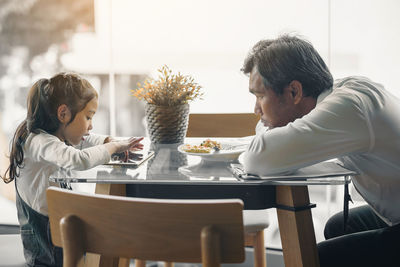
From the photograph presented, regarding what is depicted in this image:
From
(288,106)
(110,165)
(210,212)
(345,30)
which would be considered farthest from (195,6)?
(210,212)

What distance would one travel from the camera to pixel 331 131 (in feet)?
4.01

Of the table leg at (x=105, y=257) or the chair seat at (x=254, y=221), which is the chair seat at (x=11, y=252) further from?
the chair seat at (x=254, y=221)

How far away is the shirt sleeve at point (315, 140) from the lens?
1.21 metres

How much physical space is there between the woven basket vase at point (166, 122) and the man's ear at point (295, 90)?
0.45 m

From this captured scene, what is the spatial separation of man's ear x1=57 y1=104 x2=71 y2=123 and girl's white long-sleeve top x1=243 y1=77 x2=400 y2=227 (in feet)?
2.37

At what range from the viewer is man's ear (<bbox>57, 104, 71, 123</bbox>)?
5.30 feet

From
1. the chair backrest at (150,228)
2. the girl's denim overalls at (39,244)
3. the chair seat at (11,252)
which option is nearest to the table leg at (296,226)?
the chair backrest at (150,228)

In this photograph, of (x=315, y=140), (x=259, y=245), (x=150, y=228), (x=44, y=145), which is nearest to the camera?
(x=150, y=228)

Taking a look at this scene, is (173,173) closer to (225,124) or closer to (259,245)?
(259,245)

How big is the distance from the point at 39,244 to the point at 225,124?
3.41 feet

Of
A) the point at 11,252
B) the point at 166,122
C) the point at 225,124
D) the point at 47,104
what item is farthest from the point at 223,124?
the point at 11,252

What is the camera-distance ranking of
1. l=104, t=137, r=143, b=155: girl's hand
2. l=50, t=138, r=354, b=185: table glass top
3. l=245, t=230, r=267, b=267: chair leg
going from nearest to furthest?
l=50, t=138, r=354, b=185: table glass top → l=104, t=137, r=143, b=155: girl's hand → l=245, t=230, r=267, b=267: chair leg

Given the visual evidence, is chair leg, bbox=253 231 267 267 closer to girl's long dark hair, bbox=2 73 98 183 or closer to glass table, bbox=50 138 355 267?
glass table, bbox=50 138 355 267

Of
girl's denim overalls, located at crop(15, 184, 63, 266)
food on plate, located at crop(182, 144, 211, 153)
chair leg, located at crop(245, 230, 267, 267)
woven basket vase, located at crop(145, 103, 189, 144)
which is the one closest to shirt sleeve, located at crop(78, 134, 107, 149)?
woven basket vase, located at crop(145, 103, 189, 144)
